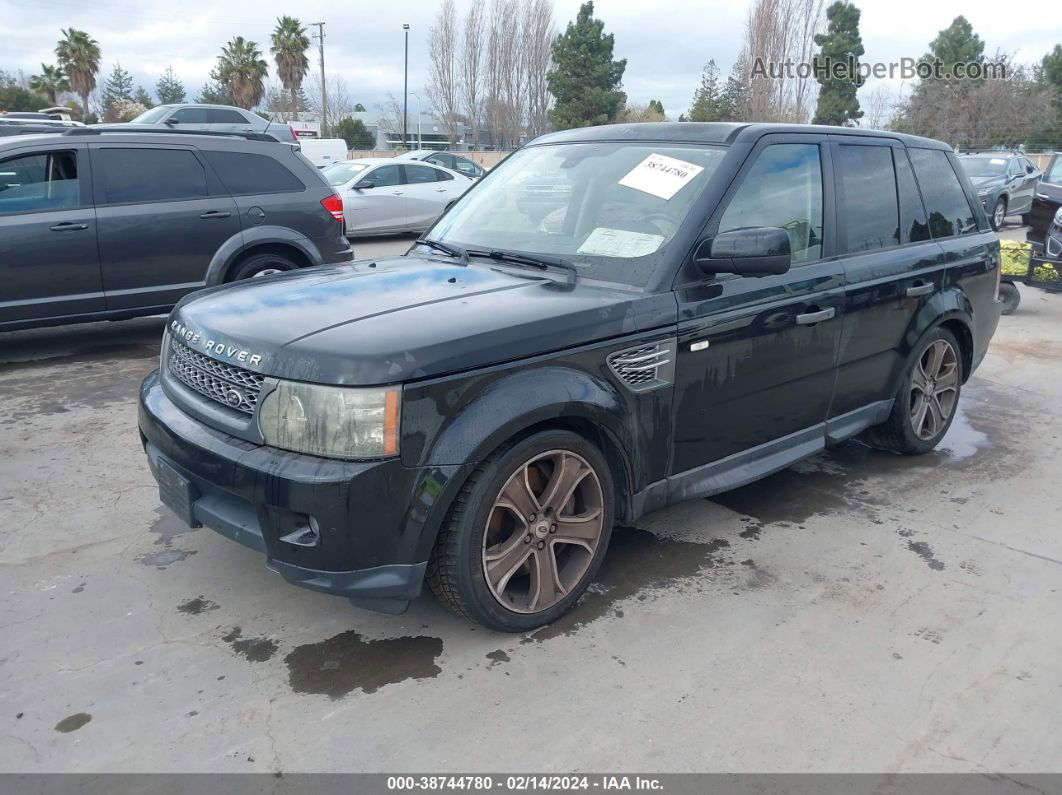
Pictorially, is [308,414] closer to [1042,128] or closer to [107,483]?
[107,483]

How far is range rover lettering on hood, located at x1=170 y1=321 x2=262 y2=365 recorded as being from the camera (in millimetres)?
2893

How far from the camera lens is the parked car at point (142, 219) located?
6.61m

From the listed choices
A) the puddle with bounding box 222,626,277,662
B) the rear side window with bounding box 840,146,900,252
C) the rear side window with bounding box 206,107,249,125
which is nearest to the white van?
the rear side window with bounding box 206,107,249,125

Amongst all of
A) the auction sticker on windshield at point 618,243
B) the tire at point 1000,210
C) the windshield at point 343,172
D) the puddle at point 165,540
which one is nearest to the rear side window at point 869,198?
the auction sticker on windshield at point 618,243

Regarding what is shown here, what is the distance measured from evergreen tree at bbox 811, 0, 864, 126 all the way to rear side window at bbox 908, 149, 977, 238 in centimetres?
4429

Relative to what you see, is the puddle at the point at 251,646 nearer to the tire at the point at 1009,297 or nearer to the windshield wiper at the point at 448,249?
the windshield wiper at the point at 448,249

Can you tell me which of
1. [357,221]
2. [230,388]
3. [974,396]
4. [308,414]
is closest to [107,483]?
[230,388]

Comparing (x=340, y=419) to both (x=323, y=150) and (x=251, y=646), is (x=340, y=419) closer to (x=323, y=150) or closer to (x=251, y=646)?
(x=251, y=646)

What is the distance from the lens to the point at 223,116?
69.2ft

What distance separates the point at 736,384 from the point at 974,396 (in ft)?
12.8

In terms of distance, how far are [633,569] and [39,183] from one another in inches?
225

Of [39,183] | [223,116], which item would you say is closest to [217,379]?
[39,183]

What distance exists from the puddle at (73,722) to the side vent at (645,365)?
2084 millimetres

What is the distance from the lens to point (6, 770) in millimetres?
2482
